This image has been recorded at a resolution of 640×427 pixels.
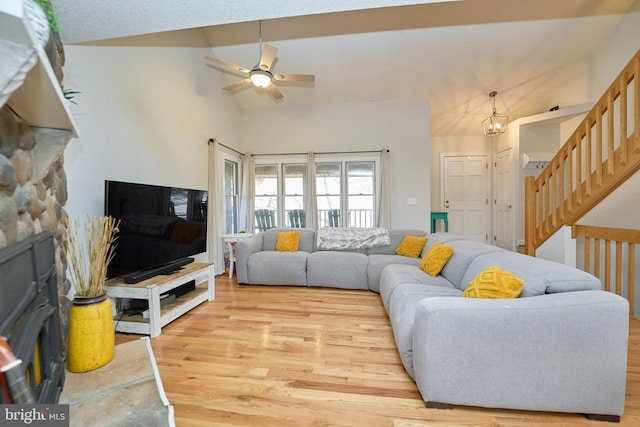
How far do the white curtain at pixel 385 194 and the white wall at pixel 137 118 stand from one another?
3157mm

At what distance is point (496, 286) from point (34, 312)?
93.9 inches

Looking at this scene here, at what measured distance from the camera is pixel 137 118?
2.85 m

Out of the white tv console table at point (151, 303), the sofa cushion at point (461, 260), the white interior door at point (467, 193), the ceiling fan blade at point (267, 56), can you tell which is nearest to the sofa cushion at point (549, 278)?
the sofa cushion at point (461, 260)

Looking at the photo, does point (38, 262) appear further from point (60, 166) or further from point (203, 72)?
point (203, 72)

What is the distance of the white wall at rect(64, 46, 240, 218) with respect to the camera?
2227 millimetres

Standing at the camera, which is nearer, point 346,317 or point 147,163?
point 346,317

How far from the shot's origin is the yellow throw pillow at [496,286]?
162 cm

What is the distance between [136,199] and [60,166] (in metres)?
0.66

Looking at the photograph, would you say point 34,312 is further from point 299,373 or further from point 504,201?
point 504,201

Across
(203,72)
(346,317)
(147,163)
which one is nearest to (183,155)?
(147,163)

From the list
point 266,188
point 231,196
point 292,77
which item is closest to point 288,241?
point 231,196

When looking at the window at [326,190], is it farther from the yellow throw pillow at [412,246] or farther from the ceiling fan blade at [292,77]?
the ceiling fan blade at [292,77]

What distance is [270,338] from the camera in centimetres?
228

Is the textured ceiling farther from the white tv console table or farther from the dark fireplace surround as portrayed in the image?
the dark fireplace surround
